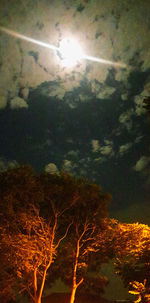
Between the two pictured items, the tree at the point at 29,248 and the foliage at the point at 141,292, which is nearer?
the tree at the point at 29,248

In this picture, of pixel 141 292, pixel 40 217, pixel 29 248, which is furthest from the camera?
pixel 40 217

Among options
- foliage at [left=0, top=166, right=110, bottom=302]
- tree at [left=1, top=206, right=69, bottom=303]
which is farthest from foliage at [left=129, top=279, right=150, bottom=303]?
tree at [left=1, top=206, right=69, bottom=303]

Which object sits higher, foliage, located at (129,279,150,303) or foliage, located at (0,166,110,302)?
foliage, located at (0,166,110,302)

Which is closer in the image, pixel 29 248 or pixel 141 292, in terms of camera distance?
pixel 29 248

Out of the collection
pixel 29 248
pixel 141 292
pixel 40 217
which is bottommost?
pixel 141 292

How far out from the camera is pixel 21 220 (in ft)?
66.2

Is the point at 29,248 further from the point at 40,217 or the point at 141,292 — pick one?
the point at 141,292

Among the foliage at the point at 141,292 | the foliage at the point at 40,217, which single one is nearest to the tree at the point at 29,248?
the foliage at the point at 40,217

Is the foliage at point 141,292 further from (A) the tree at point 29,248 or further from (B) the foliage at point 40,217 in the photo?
(A) the tree at point 29,248

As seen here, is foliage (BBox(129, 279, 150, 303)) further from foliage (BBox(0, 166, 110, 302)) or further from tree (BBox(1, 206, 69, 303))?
tree (BBox(1, 206, 69, 303))

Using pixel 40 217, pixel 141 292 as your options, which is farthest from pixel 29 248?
pixel 141 292

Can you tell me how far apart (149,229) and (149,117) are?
11039 mm

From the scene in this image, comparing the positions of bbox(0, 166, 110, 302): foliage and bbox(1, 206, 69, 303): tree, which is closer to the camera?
bbox(1, 206, 69, 303): tree

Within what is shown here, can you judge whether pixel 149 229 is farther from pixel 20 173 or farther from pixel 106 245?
pixel 20 173
